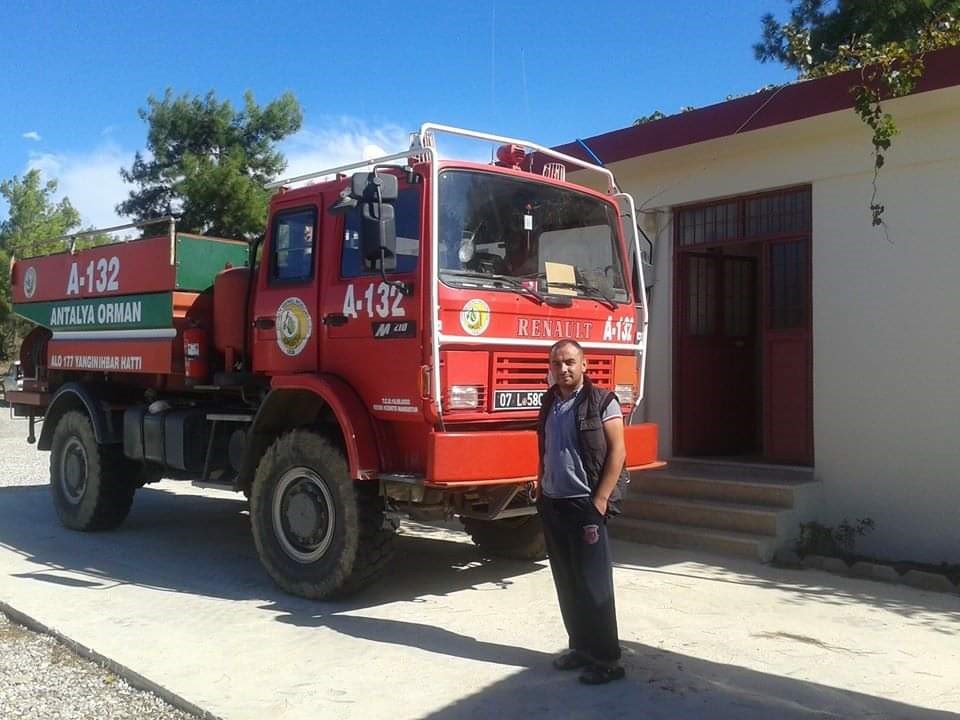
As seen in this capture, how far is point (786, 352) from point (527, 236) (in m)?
3.73

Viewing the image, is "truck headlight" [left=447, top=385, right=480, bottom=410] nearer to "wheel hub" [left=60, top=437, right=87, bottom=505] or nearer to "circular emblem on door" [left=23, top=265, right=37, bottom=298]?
"wheel hub" [left=60, top=437, right=87, bottom=505]

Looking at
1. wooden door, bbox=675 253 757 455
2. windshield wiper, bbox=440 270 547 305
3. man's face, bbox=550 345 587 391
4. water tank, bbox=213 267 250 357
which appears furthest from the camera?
wooden door, bbox=675 253 757 455

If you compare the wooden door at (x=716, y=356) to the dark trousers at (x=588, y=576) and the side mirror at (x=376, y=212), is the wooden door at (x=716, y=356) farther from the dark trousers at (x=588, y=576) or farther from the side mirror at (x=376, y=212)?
the dark trousers at (x=588, y=576)

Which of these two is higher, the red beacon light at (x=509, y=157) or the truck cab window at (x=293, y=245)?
the red beacon light at (x=509, y=157)

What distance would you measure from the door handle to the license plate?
3.71 ft

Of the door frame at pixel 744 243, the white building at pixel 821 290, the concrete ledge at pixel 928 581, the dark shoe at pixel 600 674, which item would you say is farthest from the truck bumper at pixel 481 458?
the door frame at pixel 744 243

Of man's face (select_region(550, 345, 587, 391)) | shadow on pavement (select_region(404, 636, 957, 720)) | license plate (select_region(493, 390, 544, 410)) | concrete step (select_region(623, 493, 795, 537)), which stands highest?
man's face (select_region(550, 345, 587, 391))

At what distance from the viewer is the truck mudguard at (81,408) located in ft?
27.3

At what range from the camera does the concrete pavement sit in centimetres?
437

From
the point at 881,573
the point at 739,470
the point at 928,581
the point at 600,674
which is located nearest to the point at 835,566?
the point at 881,573

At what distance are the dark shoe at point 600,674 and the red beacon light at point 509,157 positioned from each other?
327 centimetres

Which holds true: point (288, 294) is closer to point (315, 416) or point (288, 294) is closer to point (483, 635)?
point (315, 416)

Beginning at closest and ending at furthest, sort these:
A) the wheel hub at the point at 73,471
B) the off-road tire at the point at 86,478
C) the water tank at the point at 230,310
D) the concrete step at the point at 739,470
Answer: the water tank at the point at 230,310 < the concrete step at the point at 739,470 < the off-road tire at the point at 86,478 < the wheel hub at the point at 73,471

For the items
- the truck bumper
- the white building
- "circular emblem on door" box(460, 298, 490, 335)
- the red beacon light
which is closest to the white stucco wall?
the white building
